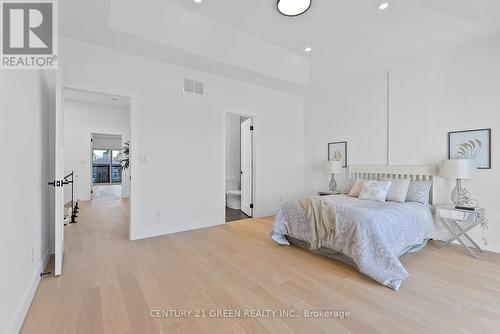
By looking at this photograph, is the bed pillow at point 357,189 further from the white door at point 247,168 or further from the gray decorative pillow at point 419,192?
the white door at point 247,168

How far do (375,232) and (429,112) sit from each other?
252cm

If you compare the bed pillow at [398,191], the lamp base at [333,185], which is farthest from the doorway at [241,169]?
the bed pillow at [398,191]

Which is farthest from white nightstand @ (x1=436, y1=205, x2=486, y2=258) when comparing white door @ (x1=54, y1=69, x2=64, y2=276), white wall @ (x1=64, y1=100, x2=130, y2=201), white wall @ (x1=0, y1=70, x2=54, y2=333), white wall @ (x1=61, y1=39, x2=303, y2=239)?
white wall @ (x1=64, y1=100, x2=130, y2=201)

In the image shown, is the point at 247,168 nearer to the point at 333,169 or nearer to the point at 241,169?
the point at 241,169

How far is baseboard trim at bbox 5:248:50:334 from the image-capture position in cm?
148

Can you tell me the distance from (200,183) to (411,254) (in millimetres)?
3318

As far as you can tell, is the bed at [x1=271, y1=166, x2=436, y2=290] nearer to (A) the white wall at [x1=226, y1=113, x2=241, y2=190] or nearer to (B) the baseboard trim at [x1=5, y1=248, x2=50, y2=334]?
(B) the baseboard trim at [x1=5, y1=248, x2=50, y2=334]

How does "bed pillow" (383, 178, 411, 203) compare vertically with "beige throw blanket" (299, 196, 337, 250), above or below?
above

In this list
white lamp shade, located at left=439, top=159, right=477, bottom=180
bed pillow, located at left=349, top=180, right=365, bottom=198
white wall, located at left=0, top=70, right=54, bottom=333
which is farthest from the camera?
bed pillow, located at left=349, top=180, right=365, bottom=198

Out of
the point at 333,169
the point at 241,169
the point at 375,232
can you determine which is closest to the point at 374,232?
the point at 375,232

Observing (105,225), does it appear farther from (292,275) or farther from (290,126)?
(290,126)

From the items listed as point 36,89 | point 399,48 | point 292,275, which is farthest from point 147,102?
point 399,48

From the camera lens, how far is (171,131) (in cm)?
382

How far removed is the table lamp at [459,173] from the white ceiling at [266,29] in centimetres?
163
